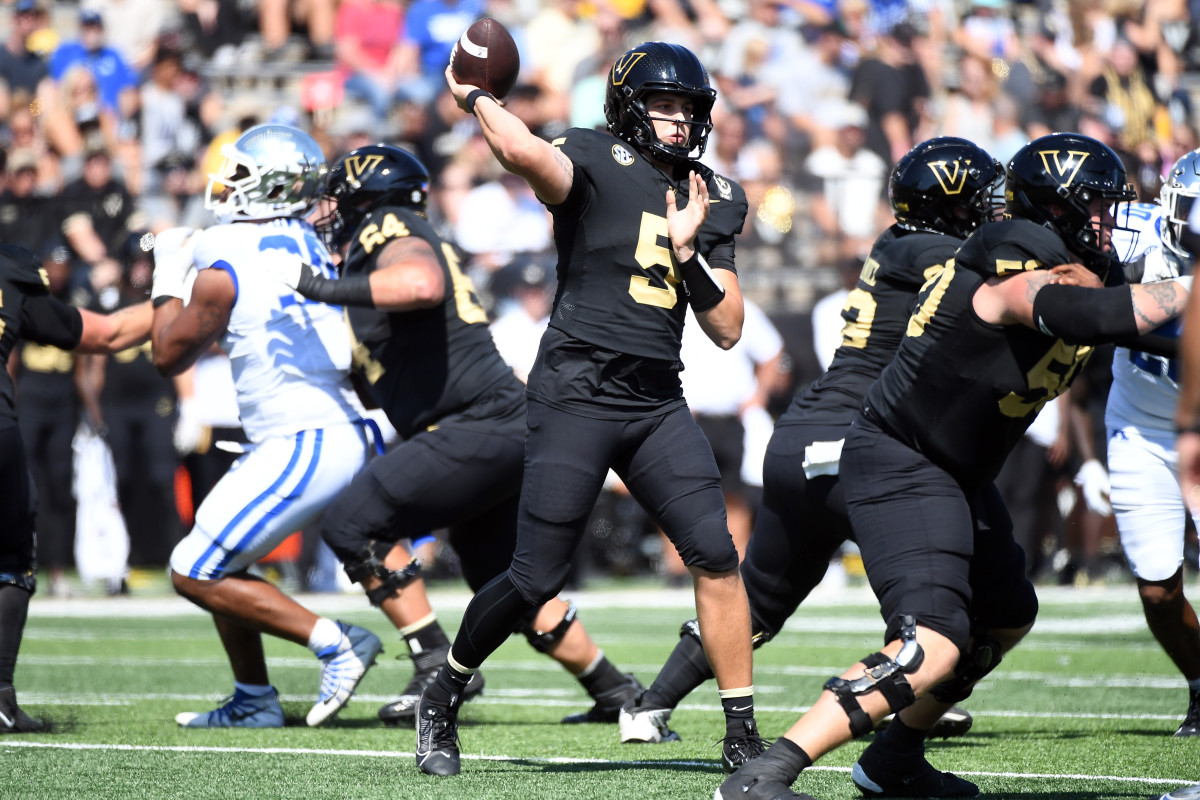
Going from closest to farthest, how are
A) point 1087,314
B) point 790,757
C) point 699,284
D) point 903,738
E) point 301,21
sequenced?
point 1087,314, point 790,757, point 903,738, point 699,284, point 301,21

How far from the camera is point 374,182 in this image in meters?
5.86

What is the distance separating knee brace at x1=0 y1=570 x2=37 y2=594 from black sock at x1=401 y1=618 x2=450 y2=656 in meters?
1.34

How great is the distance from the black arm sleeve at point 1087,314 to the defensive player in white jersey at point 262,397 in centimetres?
288

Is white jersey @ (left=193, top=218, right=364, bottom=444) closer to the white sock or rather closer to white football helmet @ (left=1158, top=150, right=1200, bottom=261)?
the white sock

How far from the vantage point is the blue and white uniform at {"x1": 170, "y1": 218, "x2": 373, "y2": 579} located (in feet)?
17.9

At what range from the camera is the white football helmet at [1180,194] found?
496 cm

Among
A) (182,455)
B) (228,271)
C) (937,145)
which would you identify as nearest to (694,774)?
(937,145)

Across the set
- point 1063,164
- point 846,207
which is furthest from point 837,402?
point 846,207

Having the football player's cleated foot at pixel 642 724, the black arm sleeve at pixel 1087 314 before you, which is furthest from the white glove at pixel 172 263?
the black arm sleeve at pixel 1087 314

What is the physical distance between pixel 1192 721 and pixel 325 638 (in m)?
2.99

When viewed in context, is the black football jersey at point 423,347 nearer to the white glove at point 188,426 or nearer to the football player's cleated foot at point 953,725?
the football player's cleated foot at point 953,725

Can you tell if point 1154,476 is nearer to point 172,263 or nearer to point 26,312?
point 172,263

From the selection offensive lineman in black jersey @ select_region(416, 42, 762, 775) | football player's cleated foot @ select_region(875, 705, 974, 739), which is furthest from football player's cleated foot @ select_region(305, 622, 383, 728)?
football player's cleated foot @ select_region(875, 705, 974, 739)

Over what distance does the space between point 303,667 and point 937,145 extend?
4.37m
